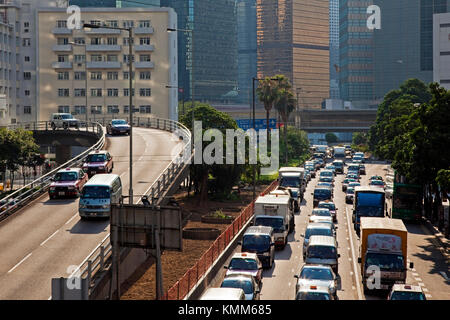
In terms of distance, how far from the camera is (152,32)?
130 metres

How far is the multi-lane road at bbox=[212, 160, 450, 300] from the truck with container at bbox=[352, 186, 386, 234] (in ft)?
5.28

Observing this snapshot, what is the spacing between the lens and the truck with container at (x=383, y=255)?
102 ft

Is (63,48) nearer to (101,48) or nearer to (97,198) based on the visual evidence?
(101,48)

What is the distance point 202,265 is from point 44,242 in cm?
783

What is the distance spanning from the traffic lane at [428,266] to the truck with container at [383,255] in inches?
72.6

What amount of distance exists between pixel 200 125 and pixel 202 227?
35.8m

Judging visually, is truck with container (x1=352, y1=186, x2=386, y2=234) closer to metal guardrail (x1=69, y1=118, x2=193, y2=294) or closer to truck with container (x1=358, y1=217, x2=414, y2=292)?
metal guardrail (x1=69, y1=118, x2=193, y2=294)

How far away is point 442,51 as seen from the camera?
148 metres

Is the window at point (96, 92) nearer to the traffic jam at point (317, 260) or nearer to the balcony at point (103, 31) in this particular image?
the balcony at point (103, 31)

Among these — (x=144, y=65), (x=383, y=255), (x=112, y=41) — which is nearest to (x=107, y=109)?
(x=144, y=65)

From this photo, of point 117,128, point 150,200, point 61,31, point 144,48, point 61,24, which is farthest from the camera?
point 61,24

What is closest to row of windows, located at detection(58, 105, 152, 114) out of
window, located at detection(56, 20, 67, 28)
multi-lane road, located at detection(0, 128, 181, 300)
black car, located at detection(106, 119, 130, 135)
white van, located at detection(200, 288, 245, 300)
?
→ window, located at detection(56, 20, 67, 28)
